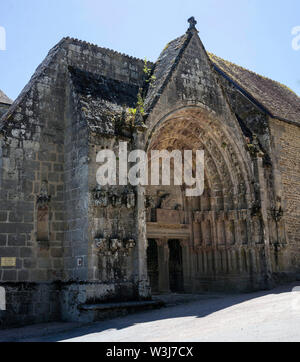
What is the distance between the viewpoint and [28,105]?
999cm

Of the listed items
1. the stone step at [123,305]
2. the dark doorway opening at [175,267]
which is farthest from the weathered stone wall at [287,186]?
the stone step at [123,305]

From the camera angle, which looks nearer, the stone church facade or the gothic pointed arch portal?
the stone church facade

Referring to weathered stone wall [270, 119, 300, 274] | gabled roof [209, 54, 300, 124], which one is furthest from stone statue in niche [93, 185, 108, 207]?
gabled roof [209, 54, 300, 124]

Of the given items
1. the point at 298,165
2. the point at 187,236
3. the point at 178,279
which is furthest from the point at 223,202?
the point at 298,165

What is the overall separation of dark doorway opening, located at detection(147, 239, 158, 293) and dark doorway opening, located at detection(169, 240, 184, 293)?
824 millimetres

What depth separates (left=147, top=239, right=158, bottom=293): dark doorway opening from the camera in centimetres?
1266

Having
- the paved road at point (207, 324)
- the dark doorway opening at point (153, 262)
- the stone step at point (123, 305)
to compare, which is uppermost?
the dark doorway opening at point (153, 262)

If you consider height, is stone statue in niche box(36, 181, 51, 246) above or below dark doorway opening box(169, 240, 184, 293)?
above

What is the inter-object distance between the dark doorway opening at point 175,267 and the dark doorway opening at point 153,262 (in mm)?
824

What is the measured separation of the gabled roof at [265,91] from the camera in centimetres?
1564

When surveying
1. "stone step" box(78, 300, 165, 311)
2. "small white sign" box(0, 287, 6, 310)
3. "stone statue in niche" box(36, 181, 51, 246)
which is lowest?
"stone step" box(78, 300, 165, 311)

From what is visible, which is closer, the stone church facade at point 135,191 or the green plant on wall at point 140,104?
the stone church facade at point 135,191

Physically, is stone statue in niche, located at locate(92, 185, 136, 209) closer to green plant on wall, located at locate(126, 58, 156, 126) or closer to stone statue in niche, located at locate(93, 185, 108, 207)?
stone statue in niche, located at locate(93, 185, 108, 207)

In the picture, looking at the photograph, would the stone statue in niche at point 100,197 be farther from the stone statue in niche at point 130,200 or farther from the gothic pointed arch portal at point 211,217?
the gothic pointed arch portal at point 211,217
